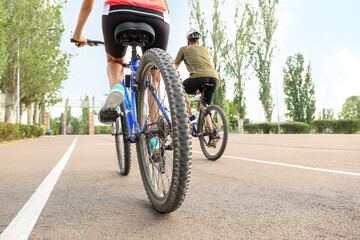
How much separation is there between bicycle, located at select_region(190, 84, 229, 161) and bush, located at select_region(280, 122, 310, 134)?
77.4 feet

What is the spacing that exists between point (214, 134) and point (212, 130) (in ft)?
0.29

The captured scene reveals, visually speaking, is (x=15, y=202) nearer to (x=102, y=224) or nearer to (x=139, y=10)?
(x=102, y=224)

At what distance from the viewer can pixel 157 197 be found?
1.90m

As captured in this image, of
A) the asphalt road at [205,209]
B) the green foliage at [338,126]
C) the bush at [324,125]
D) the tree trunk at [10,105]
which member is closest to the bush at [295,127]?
the bush at [324,125]

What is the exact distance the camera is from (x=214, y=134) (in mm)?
4836

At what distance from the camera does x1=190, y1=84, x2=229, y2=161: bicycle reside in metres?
4.75

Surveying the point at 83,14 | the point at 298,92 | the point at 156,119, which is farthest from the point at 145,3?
the point at 298,92

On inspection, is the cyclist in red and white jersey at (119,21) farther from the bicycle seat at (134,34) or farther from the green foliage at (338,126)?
the green foliage at (338,126)

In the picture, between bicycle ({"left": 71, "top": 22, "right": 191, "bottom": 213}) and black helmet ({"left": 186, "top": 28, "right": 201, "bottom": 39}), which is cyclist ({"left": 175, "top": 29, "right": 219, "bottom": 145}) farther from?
bicycle ({"left": 71, "top": 22, "right": 191, "bottom": 213})

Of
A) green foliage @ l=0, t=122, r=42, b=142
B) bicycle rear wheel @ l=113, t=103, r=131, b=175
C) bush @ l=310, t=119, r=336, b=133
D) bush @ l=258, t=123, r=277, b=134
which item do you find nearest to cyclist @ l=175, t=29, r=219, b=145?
bicycle rear wheel @ l=113, t=103, r=131, b=175

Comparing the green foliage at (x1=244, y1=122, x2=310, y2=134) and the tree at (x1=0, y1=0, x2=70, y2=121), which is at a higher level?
the tree at (x1=0, y1=0, x2=70, y2=121)

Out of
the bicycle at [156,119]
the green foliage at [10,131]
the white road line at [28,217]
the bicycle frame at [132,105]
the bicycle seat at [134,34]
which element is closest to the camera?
the white road line at [28,217]

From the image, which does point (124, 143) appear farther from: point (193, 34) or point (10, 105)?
point (10, 105)

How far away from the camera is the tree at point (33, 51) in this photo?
20.8m
